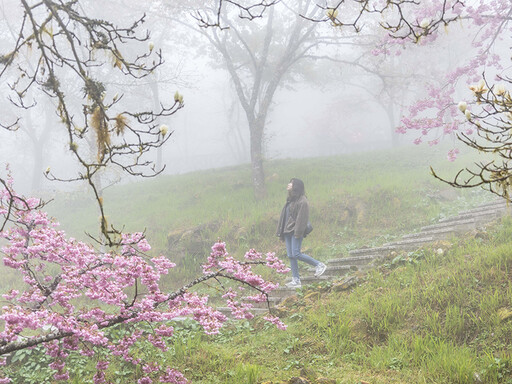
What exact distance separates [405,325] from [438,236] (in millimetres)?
3708

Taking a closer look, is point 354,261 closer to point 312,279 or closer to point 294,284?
point 312,279

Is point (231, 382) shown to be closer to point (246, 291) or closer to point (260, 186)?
point (246, 291)

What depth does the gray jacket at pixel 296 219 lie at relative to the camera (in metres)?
7.44

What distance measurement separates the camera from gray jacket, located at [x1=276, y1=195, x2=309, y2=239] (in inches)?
293

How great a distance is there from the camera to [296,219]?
7.52 meters

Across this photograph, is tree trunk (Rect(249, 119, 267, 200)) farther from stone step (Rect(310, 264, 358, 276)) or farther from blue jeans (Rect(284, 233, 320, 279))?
blue jeans (Rect(284, 233, 320, 279))

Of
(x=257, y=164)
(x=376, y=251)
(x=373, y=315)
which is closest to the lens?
(x=373, y=315)

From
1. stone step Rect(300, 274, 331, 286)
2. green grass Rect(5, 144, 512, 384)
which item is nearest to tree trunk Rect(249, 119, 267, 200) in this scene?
green grass Rect(5, 144, 512, 384)

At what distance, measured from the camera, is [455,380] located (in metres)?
3.70

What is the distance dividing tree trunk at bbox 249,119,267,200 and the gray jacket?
19.4ft

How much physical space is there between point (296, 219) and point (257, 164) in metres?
7.02

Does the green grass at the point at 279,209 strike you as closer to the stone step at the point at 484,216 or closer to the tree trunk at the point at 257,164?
the tree trunk at the point at 257,164

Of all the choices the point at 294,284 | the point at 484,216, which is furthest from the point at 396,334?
the point at 484,216

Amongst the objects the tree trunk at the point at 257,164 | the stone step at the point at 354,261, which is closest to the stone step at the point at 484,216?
the stone step at the point at 354,261
